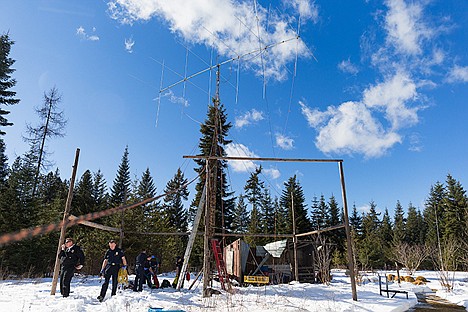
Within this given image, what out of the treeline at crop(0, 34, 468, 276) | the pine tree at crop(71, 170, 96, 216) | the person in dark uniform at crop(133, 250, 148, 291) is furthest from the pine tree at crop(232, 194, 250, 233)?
the person in dark uniform at crop(133, 250, 148, 291)

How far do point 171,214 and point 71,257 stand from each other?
102ft

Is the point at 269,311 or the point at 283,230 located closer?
the point at 269,311

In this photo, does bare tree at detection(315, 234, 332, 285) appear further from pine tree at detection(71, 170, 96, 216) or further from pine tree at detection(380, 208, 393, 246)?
pine tree at detection(380, 208, 393, 246)

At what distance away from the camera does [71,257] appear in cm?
947

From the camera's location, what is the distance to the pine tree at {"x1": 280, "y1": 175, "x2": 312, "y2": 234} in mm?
38938

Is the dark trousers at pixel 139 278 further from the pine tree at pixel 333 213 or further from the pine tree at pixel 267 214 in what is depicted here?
the pine tree at pixel 333 213

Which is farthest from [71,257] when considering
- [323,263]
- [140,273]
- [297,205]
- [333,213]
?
[333,213]

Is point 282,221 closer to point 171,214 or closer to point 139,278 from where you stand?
point 171,214

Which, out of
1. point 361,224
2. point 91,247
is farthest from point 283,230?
point 91,247

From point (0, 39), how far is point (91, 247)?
17.8 meters

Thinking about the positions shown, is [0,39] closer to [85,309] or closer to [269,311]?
[85,309]

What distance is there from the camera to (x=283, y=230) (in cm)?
4069

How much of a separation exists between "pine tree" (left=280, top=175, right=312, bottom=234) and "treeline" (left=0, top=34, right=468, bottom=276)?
124 mm

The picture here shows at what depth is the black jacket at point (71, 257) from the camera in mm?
9445
